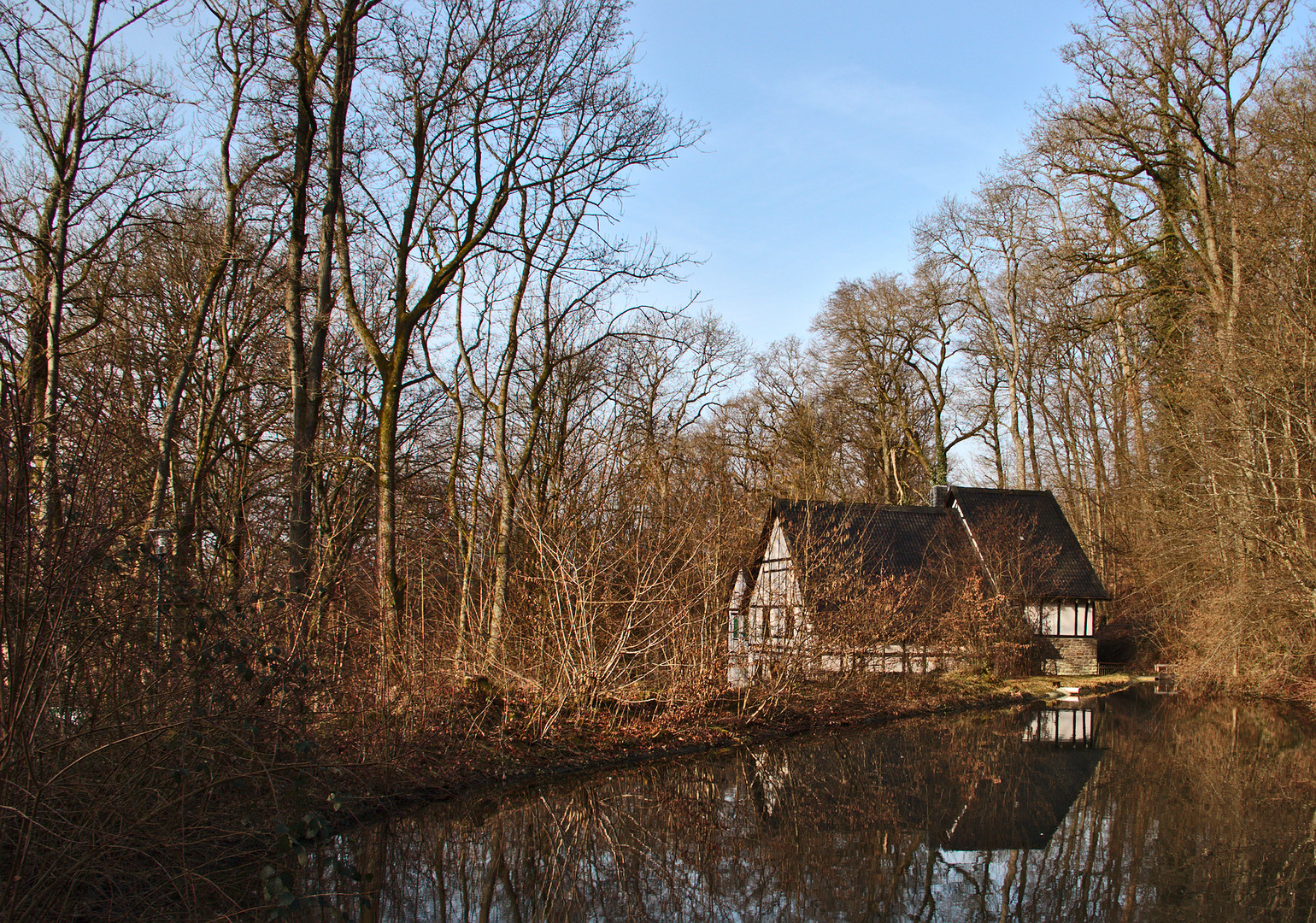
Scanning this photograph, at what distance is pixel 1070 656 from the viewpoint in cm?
Result: 2714

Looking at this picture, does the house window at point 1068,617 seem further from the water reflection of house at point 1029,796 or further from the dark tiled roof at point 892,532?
the water reflection of house at point 1029,796

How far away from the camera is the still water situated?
6.31 meters

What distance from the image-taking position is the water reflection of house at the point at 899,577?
15930mm

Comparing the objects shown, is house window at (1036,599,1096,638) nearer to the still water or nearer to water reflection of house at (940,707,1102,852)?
water reflection of house at (940,707,1102,852)

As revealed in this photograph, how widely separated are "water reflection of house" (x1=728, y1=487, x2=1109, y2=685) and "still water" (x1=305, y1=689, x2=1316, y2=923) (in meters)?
3.42

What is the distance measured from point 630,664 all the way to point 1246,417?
548 inches

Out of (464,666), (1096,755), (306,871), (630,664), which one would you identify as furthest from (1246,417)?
(306,871)

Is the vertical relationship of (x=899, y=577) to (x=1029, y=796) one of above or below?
above

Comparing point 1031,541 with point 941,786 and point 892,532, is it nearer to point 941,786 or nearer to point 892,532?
point 892,532

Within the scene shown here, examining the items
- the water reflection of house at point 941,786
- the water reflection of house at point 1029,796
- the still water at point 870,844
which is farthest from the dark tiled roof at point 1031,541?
the still water at point 870,844

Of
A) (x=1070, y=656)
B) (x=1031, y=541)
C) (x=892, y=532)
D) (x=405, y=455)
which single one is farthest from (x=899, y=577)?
(x=405, y=455)

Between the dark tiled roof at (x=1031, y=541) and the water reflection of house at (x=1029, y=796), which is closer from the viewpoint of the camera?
the water reflection of house at (x=1029, y=796)

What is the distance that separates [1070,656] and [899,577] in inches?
221

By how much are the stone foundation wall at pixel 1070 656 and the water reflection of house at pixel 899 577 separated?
0.09 ft
